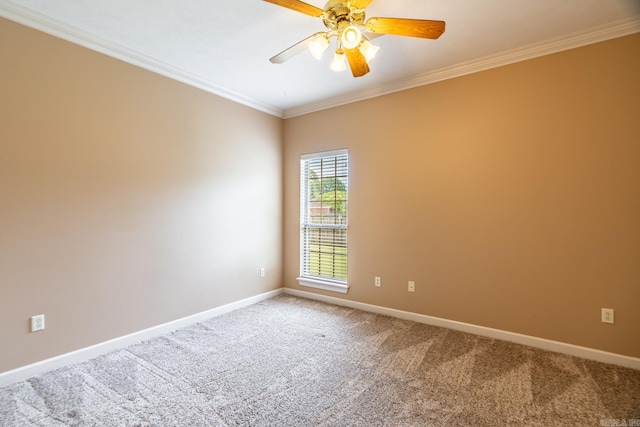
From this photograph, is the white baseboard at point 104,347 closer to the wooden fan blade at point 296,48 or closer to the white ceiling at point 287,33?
the white ceiling at point 287,33

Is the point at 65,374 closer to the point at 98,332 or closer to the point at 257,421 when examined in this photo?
the point at 98,332

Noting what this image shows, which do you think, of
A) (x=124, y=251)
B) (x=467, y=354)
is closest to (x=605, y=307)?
(x=467, y=354)

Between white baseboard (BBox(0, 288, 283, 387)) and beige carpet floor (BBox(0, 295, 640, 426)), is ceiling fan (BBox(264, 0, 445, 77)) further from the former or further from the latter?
white baseboard (BBox(0, 288, 283, 387))

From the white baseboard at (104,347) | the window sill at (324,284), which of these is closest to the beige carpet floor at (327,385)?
the white baseboard at (104,347)

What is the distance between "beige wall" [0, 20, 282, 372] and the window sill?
90cm

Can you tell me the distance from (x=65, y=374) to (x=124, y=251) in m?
1.01

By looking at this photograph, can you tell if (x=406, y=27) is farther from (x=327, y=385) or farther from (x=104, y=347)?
(x=104, y=347)

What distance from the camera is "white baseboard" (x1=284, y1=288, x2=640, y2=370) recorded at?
2375 millimetres

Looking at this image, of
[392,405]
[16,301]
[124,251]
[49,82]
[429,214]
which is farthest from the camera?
[429,214]

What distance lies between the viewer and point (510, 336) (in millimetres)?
2793

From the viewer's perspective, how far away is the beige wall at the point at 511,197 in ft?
7.80

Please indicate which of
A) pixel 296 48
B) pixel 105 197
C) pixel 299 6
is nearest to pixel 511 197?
pixel 296 48

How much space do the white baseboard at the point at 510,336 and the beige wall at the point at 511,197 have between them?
0.06 meters

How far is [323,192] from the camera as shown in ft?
13.7
